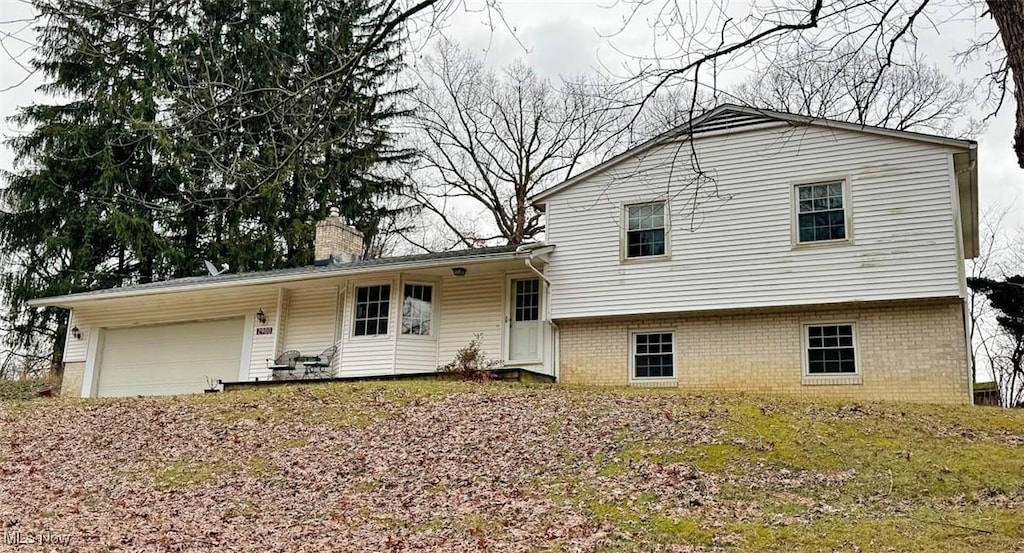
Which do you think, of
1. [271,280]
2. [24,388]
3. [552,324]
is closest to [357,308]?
[271,280]

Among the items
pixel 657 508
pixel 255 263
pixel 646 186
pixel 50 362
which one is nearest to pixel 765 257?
pixel 646 186

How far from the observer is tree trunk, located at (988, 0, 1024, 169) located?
489 cm

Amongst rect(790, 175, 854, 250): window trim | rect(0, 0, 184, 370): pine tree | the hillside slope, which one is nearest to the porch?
the hillside slope

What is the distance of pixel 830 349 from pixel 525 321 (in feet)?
18.4

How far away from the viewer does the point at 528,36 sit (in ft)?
19.5

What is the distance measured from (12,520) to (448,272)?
10.0 metres

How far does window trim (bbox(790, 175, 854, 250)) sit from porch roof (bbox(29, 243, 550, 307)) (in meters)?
4.45

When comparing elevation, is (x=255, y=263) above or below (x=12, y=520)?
above

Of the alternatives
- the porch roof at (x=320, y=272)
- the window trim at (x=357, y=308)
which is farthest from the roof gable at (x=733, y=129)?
the window trim at (x=357, y=308)

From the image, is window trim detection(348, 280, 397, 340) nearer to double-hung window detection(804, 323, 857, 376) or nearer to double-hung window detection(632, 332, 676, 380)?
double-hung window detection(632, 332, 676, 380)

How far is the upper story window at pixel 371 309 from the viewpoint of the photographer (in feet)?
56.9

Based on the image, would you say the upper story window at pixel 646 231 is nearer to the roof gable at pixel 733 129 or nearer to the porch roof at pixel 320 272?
the roof gable at pixel 733 129

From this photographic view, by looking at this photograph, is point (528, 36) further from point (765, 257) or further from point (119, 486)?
point (765, 257)

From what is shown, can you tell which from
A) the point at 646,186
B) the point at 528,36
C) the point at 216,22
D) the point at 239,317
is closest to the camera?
the point at 528,36
